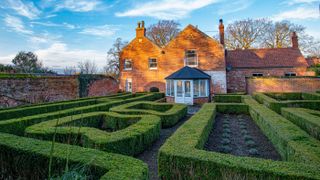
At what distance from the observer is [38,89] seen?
509 inches

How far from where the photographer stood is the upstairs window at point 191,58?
18.4m

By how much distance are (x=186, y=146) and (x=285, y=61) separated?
67.8 ft

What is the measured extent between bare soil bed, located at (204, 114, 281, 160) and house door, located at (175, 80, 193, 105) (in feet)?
24.1

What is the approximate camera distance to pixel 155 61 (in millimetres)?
19938

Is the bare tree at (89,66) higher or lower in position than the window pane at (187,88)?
higher

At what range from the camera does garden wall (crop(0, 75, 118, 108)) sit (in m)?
11.0

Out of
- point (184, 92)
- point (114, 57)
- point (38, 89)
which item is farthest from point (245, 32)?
point (38, 89)

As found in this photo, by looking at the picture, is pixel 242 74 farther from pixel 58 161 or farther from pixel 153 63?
pixel 58 161

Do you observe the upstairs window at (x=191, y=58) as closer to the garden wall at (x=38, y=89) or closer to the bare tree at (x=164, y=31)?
the garden wall at (x=38, y=89)

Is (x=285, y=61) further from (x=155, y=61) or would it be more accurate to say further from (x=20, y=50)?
(x=20, y=50)

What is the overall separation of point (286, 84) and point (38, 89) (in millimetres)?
19937

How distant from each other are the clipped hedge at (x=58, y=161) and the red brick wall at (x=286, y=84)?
54.5ft

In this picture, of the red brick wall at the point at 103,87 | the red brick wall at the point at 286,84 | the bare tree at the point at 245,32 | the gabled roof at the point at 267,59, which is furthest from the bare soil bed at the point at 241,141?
the bare tree at the point at 245,32

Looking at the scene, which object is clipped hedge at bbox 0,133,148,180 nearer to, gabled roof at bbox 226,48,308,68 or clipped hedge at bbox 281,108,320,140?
clipped hedge at bbox 281,108,320,140
